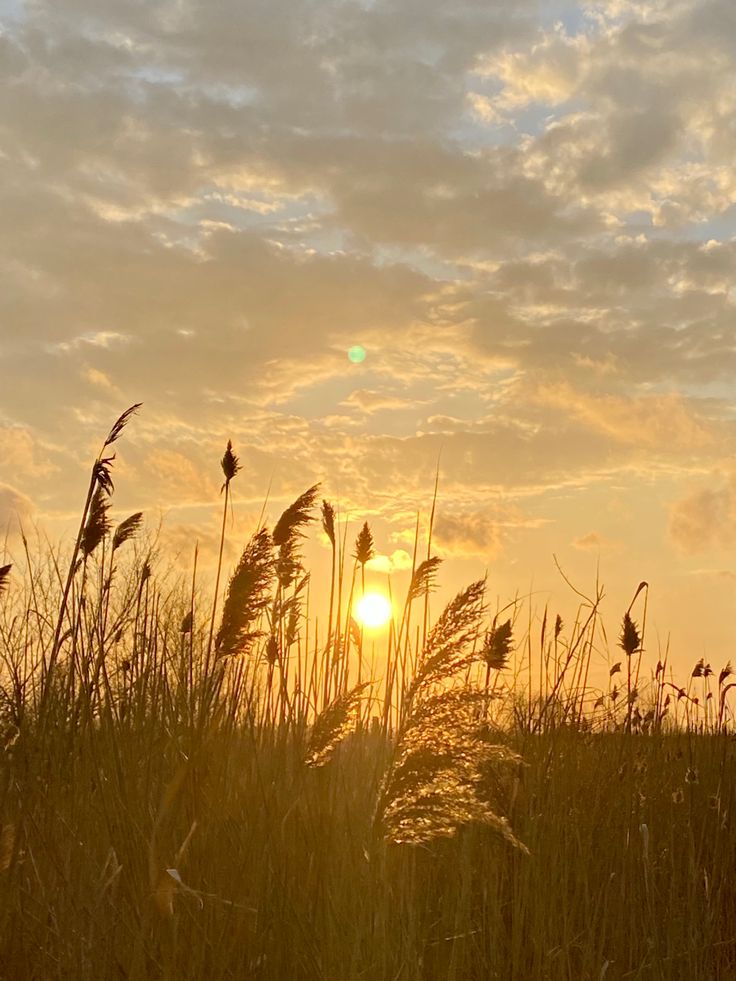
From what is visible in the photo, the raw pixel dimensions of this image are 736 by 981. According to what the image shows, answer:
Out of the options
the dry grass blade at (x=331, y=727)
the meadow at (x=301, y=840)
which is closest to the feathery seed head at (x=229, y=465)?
the meadow at (x=301, y=840)

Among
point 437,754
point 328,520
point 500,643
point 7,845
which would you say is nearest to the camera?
point 437,754

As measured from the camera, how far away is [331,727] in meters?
2.93

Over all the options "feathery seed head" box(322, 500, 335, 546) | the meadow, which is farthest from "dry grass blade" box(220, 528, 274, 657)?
"feathery seed head" box(322, 500, 335, 546)

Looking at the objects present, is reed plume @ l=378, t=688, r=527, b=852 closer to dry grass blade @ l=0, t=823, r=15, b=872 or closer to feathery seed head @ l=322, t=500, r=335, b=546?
dry grass blade @ l=0, t=823, r=15, b=872

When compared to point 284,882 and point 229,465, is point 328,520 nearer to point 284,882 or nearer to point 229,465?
point 229,465

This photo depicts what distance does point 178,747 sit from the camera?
3.40 metres

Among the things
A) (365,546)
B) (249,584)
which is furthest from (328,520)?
(249,584)

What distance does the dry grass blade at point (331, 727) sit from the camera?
2.92 m

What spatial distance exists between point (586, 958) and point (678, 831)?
84.2 inches

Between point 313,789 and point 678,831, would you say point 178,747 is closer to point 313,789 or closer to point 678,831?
point 313,789

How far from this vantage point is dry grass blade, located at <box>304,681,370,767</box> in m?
2.92

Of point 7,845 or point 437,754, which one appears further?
point 7,845

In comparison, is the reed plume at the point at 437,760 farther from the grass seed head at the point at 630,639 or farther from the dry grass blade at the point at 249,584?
the grass seed head at the point at 630,639

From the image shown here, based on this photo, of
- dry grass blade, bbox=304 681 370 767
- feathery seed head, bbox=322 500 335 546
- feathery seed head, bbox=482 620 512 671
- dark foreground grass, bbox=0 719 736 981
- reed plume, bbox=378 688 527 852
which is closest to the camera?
reed plume, bbox=378 688 527 852
